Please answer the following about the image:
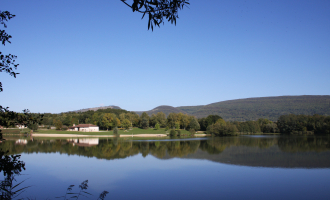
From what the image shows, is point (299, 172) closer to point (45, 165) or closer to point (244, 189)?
point (244, 189)

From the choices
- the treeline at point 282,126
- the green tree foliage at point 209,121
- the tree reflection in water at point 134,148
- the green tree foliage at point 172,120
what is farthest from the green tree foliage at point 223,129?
the tree reflection in water at point 134,148

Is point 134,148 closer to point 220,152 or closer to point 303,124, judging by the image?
point 220,152

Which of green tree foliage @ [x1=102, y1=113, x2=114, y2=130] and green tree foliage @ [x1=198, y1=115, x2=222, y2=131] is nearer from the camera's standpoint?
green tree foliage @ [x1=102, y1=113, x2=114, y2=130]

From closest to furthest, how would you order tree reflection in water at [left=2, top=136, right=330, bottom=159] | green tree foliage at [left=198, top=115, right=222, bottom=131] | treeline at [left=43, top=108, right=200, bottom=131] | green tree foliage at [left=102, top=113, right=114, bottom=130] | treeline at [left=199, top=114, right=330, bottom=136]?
tree reflection in water at [left=2, top=136, right=330, bottom=159] < treeline at [left=199, top=114, right=330, bottom=136] < green tree foliage at [left=102, top=113, right=114, bottom=130] < treeline at [left=43, top=108, right=200, bottom=131] < green tree foliage at [left=198, top=115, right=222, bottom=131]

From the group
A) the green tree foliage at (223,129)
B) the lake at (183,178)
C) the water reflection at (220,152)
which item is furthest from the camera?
the green tree foliage at (223,129)

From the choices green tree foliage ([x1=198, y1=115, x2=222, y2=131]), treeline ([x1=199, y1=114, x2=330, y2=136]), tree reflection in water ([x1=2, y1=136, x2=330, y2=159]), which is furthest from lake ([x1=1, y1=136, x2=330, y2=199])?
green tree foliage ([x1=198, y1=115, x2=222, y2=131])

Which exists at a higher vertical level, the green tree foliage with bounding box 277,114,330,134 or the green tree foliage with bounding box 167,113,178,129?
the green tree foliage with bounding box 167,113,178,129

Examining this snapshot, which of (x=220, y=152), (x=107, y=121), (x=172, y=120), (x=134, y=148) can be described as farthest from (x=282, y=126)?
(x=134, y=148)

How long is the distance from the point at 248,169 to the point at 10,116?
58.2 feet

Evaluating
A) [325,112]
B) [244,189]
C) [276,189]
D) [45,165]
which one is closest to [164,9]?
[244,189]

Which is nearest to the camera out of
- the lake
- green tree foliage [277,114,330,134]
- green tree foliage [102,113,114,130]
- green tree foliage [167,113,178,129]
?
the lake

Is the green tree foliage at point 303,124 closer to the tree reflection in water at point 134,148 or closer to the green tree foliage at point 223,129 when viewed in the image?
the green tree foliage at point 223,129

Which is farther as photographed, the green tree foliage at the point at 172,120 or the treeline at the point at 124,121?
the green tree foliage at the point at 172,120

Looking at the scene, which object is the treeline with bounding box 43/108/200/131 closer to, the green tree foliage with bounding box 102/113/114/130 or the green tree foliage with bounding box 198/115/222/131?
the green tree foliage with bounding box 102/113/114/130
